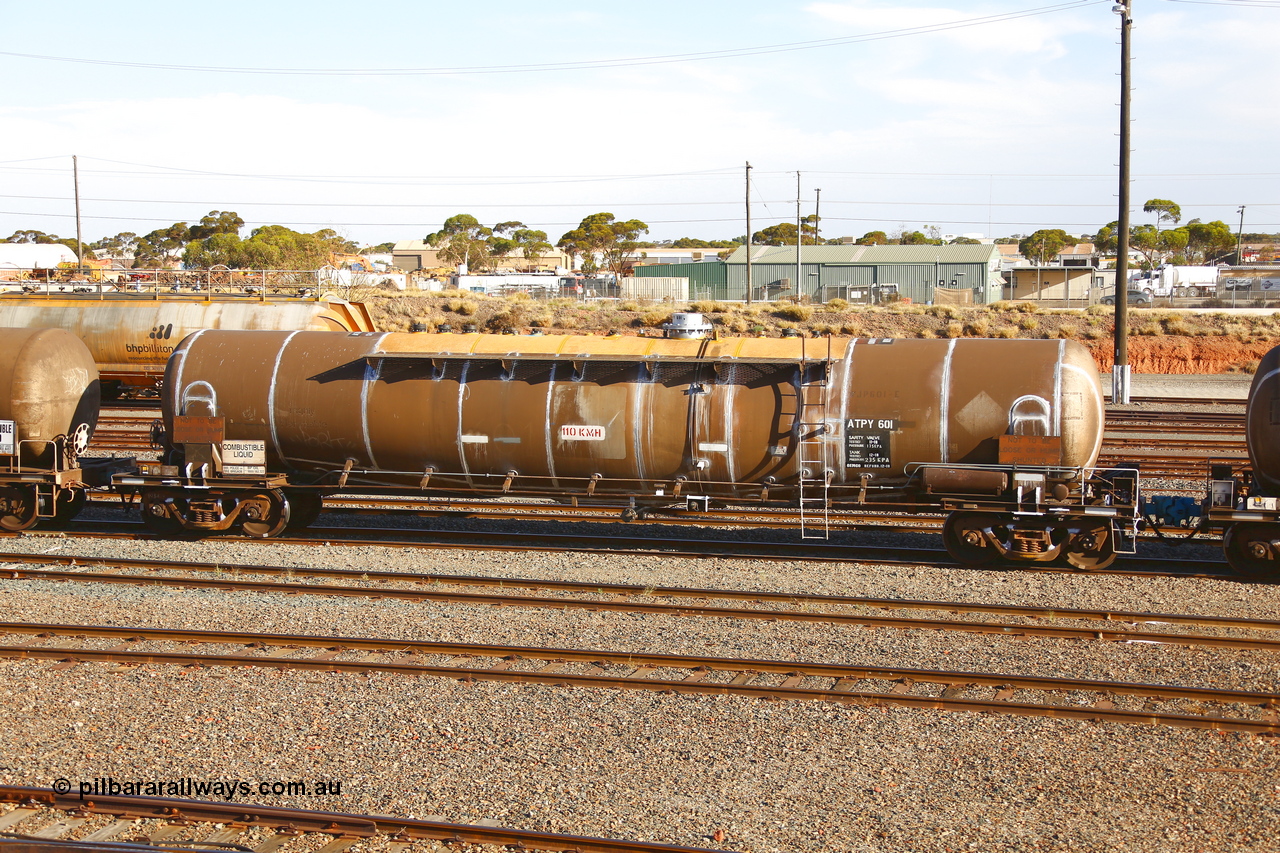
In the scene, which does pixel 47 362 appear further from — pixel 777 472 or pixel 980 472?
pixel 980 472

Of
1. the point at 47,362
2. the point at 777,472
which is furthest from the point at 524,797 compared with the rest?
the point at 47,362

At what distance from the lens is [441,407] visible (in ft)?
51.1

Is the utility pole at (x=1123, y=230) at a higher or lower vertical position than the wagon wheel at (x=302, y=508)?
higher

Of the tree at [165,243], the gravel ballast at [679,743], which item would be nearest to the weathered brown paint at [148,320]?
the gravel ballast at [679,743]

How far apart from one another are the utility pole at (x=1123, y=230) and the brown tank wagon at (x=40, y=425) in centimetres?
2689

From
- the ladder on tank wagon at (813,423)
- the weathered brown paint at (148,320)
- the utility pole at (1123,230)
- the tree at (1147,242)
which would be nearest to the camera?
the ladder on tank wagon at (813,423)

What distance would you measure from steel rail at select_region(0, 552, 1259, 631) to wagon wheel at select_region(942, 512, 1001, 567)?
70.6 inches

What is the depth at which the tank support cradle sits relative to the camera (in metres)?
14.2

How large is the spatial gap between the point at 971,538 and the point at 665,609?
475 cm

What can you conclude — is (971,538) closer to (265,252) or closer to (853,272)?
(853,272)

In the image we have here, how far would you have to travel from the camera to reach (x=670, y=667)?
10969mm

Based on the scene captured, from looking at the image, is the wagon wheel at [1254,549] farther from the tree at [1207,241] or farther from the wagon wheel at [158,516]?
the tree at [1207,241]

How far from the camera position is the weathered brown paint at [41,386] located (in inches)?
635

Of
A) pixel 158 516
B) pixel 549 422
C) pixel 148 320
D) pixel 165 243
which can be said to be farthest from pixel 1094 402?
pixel 165 243
